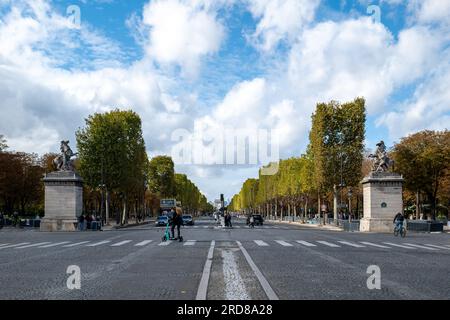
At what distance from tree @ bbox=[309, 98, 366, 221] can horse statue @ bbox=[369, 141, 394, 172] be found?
10560mm

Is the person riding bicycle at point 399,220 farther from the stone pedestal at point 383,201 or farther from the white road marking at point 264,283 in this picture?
the white road marking at point 264,283

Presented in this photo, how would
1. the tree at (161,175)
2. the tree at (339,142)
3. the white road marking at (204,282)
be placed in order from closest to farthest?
the white road marking at (204,282), the tree at (339,142), the tree at (161,175)

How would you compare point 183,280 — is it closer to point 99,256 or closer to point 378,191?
point 99,256

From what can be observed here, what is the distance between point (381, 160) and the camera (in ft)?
163

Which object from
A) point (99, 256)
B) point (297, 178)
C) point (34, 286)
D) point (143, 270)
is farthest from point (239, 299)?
point (297, 178)

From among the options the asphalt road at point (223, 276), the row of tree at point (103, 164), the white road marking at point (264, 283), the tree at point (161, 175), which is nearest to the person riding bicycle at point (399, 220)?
the asphalt road at point (223, 276)

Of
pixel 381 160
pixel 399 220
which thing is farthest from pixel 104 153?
pixel 399 220

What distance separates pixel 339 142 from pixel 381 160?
13.4 meters

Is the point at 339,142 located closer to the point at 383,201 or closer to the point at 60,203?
the point at 383,201

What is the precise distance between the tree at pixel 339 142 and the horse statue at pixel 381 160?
34.6 ft

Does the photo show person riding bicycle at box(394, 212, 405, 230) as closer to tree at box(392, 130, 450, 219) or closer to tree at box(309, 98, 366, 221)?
tree at box(309, 98, 366, 221)

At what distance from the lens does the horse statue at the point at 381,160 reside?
49.5 m

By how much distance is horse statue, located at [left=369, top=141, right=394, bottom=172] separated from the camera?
4950 cm
